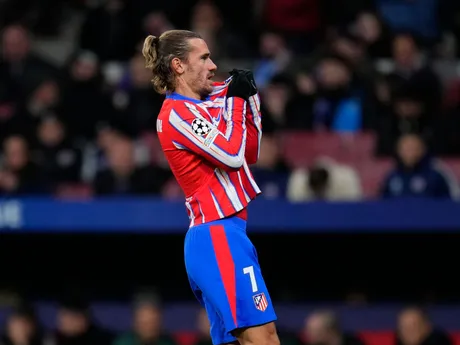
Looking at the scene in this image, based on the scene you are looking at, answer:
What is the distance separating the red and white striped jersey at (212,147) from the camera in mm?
5398

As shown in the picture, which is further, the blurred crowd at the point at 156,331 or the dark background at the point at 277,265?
the dark background at the point at 277,265

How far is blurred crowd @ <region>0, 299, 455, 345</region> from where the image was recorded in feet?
29.3

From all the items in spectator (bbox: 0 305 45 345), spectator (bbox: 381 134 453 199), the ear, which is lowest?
spectator (bbox: 0 305 45 345)

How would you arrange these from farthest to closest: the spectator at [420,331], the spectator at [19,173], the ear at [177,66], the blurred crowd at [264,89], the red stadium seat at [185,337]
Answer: the spectator at [19,173], the blurred crowd at [264,89], the red stadium seat at [185,337], the spectator at [420,331], the ear at [177,66]

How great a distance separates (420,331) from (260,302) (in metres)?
3.81

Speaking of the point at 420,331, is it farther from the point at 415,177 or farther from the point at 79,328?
the point at 79,328

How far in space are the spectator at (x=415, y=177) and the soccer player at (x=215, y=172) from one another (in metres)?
4.19

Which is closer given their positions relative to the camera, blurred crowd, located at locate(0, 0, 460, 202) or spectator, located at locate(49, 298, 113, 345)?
spectator, located at locate(49, 298, 113, 345)

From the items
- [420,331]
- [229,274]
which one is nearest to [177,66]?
[229,274]

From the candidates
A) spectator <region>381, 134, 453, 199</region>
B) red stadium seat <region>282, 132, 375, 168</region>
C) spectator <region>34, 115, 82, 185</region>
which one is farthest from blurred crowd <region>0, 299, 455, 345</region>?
red stadium seat <region>282, 132, 375, 168</region>

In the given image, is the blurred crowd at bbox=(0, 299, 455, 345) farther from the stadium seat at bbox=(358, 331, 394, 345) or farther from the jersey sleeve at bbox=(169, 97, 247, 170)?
the jersey sleeve at bbox=(169, 97, 247, 170)

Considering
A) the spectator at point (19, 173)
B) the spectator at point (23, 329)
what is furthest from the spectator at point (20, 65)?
the spectator at point (23, 329)

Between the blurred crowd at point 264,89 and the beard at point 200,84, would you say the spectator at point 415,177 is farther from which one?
the beard at point 200,84

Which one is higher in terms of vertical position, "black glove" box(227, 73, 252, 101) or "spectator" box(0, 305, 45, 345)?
"black glove" box(227, 73, 252, 101)
